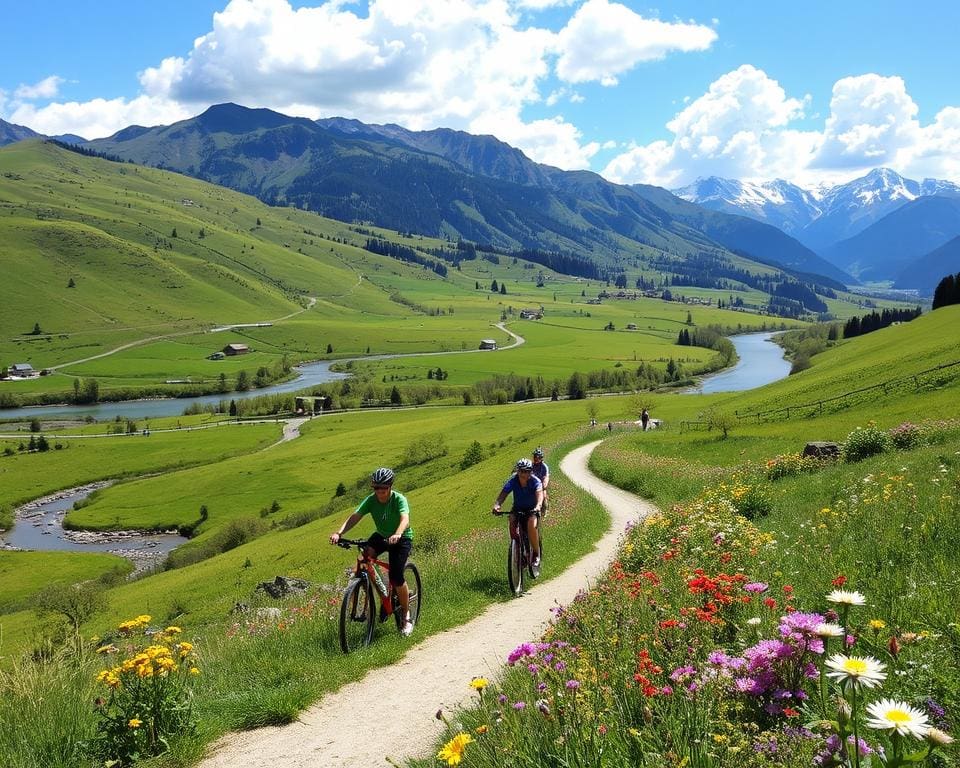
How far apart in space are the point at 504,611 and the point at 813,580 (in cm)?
800

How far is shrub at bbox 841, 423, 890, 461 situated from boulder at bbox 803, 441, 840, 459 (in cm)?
97

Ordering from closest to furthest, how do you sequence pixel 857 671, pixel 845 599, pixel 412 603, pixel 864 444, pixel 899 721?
pixel 899 721, pixel 857 671, pixel 845 599, pixel 412 603, pixel 864 444

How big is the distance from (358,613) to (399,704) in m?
3.10

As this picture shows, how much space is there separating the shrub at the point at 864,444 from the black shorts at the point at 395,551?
1965cm

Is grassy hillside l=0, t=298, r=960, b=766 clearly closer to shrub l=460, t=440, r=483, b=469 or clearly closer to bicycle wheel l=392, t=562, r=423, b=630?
bicycle wheel l=392, t=562, r=423, b=630

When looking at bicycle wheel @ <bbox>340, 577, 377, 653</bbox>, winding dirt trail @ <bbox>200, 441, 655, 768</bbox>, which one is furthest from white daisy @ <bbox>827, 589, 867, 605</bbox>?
bicycle wheel @ <bbox>340, 577, 377, 653</bbox>

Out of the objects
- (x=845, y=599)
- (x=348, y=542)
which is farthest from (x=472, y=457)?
(x=845, y=599)

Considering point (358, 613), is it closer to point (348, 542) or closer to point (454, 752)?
point (348, 542)

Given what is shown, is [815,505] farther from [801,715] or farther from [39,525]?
[39,525]

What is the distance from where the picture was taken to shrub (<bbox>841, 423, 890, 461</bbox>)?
24.0 meters

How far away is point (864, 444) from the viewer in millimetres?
24281

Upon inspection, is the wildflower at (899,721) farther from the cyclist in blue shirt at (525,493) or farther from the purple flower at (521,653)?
the cyclist in blue shirt at (525,493)

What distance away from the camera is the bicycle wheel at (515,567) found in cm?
1533

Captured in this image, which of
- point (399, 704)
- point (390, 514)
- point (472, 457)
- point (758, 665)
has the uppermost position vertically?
point (758, 665)
